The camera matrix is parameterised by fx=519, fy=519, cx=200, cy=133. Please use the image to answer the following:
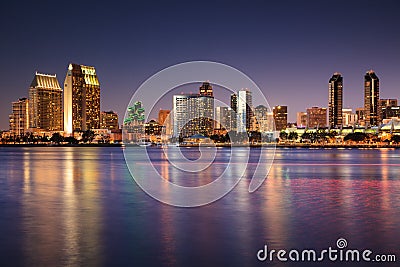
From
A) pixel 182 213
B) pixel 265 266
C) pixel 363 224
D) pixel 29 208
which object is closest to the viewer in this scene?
pixel 265 266

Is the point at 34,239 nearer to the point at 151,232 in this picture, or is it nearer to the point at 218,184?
the point at 151,232

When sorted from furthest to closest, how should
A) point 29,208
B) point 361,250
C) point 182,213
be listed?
point 29,208
point 182,213
point 361,250

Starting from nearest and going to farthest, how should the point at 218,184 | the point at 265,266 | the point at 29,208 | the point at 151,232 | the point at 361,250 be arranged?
1. the point at 265,266
2. the point at 361,250
3. the point at 151,232
4. the point at 29,208
5. the point at 218,184

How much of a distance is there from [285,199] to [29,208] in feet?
47.0

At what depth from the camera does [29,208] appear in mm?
27000

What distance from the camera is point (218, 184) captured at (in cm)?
4078

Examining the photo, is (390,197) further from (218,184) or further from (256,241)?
(256,241)

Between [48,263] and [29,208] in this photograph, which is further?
[29,208]

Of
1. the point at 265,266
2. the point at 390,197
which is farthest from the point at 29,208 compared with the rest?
the point at 390,197

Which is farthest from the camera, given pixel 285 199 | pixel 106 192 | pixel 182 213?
pixel 106 192

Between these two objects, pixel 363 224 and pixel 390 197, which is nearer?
pixel 363 224

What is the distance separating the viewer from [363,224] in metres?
21.8

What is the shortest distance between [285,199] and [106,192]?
1232 centimetres

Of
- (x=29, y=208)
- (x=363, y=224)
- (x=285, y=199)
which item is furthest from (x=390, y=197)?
(x=29, y=208)
